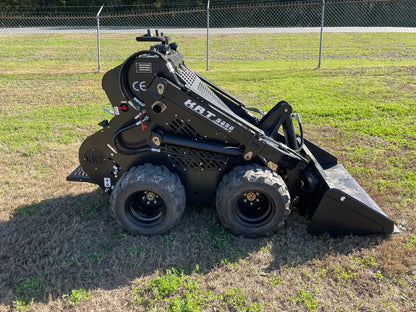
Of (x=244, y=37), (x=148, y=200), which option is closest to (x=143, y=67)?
(x=148, y=200)

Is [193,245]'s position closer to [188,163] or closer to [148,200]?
[148,200]

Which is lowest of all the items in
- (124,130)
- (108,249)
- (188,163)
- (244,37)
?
(108,249)

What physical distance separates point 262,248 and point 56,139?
462 cm

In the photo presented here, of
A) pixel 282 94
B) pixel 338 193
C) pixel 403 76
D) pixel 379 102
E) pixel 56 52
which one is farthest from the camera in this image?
pixel 56 52

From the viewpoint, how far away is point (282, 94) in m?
10.1

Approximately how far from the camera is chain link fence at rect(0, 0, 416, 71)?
16.2 meters

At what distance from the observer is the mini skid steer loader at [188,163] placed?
12.2 ft

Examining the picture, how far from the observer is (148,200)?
402 centimetres

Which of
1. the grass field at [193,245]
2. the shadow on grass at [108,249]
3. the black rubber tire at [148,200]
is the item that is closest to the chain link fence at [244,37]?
the grass field at [193,245]

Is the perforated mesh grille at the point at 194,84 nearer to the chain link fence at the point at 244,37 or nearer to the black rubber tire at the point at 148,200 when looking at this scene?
the black rubber tire at the point at 148,200

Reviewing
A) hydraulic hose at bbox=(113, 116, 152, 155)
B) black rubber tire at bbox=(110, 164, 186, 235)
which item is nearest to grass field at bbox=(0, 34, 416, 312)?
black rubber tire at bbox=(110, 164, 186, 235)

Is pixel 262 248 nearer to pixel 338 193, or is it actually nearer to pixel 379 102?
pixel 338 193

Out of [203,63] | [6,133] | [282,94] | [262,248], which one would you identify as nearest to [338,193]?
[262,248]

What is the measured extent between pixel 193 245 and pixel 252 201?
742mm
